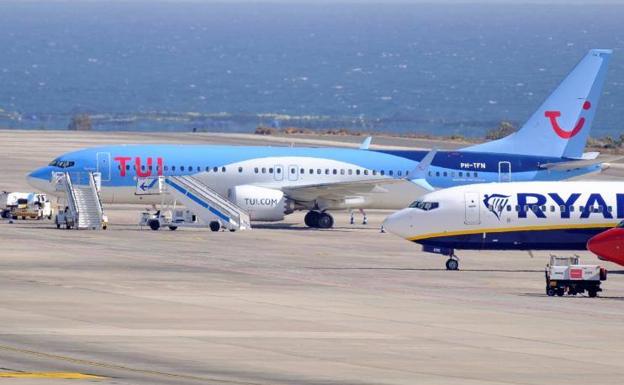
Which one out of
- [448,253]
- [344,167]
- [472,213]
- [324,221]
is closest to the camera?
[472,213]

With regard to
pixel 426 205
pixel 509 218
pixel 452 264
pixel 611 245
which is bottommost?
pixel 452 264

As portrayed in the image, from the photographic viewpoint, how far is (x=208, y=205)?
75000mm

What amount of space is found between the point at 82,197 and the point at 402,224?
65.1ft

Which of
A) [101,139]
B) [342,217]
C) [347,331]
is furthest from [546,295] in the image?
[101,139]

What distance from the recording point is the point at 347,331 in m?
42.7

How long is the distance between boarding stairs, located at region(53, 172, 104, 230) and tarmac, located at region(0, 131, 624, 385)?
1238mm

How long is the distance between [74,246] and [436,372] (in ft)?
106

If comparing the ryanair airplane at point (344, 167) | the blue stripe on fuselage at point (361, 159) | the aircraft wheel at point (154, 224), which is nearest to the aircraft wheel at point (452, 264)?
the ryanair airplane at point (344, 167)

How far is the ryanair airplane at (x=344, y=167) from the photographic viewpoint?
254 feet

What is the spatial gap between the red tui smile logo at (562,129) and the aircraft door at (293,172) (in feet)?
41.2

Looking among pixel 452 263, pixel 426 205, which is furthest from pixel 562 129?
pixel 426 205

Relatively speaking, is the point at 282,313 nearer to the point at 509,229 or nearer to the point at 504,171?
the point at 509,229

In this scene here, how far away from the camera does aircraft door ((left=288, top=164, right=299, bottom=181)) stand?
78.6 meters

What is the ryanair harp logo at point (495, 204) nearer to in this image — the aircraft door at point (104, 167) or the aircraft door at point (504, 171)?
the aircraft door at point (504, 171)
